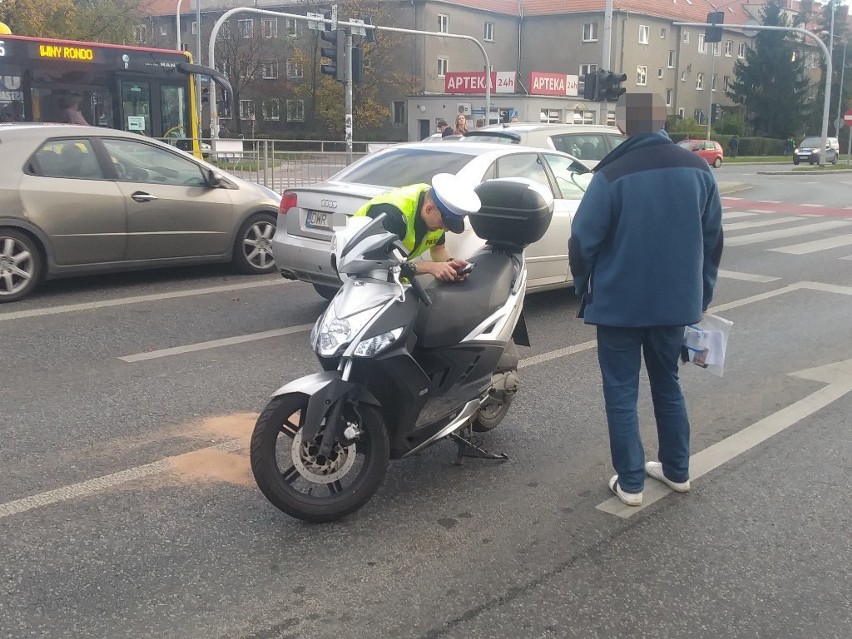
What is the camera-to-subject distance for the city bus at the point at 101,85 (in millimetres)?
17031

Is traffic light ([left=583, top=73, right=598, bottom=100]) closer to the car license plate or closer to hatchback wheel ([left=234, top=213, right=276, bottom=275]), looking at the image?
hatchback wheel ([left=234, top=213, right=276, bottom=275])

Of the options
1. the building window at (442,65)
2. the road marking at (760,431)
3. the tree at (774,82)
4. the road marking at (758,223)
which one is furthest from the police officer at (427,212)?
the tree at (774,82)

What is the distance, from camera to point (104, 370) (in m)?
6.23

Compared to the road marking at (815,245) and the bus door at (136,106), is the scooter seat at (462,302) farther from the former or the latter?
the bus door at (136,106)

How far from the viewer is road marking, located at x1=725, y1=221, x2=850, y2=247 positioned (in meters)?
14.4

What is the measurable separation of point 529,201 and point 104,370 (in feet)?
10.9

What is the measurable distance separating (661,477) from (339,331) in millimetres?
1815

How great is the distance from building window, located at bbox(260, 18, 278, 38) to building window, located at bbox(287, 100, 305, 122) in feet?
15.5

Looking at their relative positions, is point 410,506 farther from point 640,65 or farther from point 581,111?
point 640,65

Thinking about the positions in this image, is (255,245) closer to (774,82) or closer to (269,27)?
(269,27)

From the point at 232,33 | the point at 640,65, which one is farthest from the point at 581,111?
the point at 232,33

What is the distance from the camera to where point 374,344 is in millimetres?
3797

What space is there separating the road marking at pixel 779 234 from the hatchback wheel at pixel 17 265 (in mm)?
9861

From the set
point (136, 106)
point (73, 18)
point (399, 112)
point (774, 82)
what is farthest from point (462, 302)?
point (774, 82)
